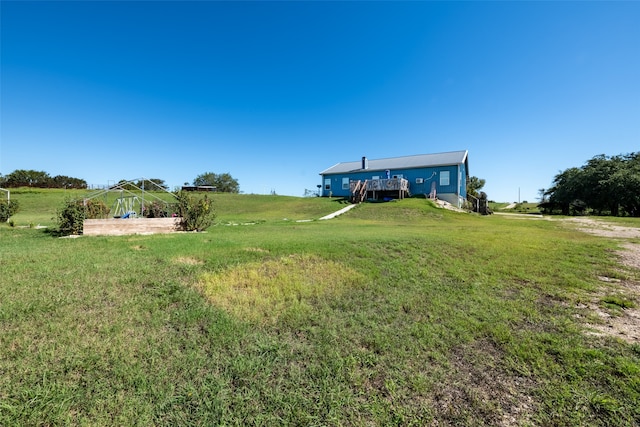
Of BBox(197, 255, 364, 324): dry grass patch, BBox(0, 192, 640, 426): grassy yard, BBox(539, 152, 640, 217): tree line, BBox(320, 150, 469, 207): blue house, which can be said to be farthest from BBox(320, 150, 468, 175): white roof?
BBox(197, 255, 364, 324): dry grass patch

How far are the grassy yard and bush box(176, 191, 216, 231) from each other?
20.0ft

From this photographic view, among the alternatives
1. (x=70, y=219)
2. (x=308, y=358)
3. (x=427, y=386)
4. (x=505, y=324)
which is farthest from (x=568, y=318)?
(x=70, y=219)

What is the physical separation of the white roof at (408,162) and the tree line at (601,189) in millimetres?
13980

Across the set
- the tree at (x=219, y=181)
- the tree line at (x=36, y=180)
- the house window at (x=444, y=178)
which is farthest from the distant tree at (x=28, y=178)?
the house window at (x=444, y=178)

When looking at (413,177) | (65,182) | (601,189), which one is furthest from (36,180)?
(601,189)

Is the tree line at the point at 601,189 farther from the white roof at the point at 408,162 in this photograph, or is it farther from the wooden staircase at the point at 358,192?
the wooden staircase at the point at 358,192

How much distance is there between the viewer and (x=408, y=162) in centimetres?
3406

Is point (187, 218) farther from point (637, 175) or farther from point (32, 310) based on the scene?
point (637, 175)

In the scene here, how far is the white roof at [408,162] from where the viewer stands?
3072cm

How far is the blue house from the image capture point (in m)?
29.6

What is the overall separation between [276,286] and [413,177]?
2996cm

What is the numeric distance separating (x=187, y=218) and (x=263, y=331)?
34.4 feet

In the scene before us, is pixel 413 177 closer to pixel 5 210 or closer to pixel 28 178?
pixel 5 210

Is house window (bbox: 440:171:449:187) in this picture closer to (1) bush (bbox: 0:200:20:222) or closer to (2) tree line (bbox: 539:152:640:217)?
(2) tree line (bbox: 539:152:640:217)
